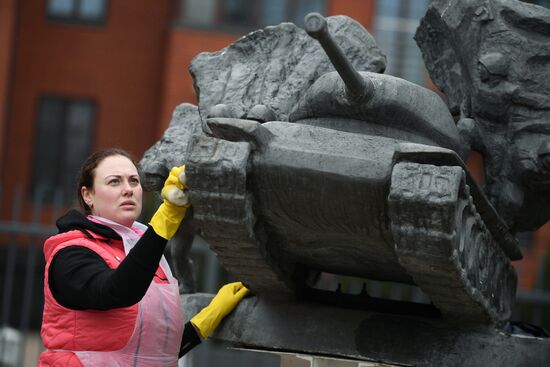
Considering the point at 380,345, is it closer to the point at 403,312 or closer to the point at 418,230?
the point at 403,312

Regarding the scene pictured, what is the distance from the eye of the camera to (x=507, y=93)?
15.7 feet

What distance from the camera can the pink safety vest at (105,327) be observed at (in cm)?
392

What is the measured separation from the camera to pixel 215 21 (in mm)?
17109

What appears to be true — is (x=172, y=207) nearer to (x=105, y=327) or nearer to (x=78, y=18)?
(x=105, y=327)

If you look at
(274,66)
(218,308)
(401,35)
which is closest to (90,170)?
(218,308)

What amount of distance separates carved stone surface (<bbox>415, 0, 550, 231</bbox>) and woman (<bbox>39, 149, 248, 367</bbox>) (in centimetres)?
139

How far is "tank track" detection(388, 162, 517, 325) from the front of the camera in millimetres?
3803

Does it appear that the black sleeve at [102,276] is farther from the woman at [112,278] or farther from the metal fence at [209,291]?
the metal fence at [209,291]

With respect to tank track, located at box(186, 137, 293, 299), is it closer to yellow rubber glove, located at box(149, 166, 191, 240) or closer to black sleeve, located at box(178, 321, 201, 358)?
yellow rubber glove, located at box(149, 166, 191, 240)

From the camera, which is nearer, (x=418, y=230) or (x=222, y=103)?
(x=418, y=230)

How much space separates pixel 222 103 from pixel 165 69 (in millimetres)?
12370

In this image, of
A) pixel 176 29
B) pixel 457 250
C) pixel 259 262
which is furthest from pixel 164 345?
pixel 176 29

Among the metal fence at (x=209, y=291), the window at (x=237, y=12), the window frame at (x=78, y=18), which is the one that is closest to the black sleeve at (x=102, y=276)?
the metal fence at (x=209, y=291)

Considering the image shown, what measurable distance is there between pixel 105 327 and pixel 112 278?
0.28 metres
